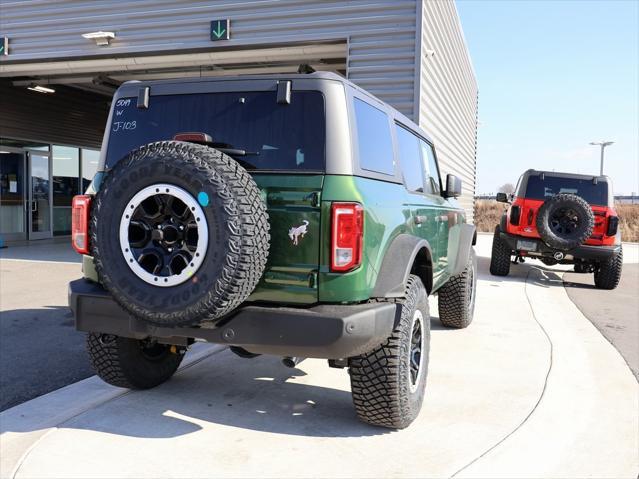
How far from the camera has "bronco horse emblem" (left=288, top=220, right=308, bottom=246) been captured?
2854 millimetres

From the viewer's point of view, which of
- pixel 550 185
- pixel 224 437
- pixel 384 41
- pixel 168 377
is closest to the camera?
pixel 224 437

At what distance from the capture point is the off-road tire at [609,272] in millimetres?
9305

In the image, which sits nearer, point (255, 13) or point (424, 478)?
point (424, 478)

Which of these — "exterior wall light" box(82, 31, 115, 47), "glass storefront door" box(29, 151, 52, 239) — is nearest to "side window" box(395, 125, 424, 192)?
"exterior wall light" box(82, 31, 115, 47)

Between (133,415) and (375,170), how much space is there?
6.69ft

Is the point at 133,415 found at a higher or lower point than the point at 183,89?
lower

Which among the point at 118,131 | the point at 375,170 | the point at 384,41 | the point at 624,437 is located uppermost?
the point at 384,41

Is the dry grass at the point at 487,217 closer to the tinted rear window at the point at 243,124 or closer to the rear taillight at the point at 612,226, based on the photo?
the rear taillight at the point at 612,226

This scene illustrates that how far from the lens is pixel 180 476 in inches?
108

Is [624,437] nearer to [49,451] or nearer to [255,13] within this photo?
[49,451]

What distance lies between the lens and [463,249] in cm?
558

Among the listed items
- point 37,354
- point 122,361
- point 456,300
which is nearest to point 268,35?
point 456,300

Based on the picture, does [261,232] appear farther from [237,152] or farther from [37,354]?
[37,354]

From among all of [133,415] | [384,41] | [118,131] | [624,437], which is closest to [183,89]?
→ [118,131]
